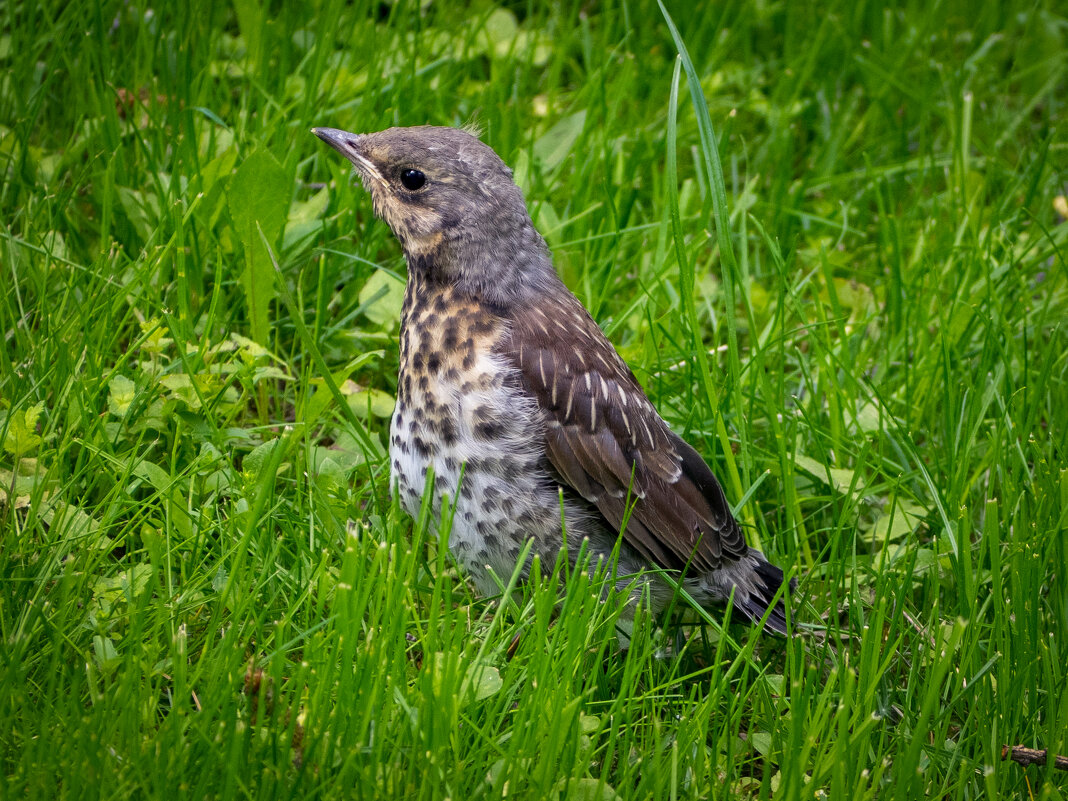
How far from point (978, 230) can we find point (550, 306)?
8.51ft

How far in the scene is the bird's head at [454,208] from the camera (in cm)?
349

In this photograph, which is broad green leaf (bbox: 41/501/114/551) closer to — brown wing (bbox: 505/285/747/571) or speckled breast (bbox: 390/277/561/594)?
speckled breast (bbox: 390/277/561/594)

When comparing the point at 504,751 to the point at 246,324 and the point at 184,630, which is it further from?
the point at 246,324

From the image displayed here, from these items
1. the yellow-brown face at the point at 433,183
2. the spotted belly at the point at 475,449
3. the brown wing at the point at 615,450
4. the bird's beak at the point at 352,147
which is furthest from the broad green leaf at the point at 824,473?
the bird's beak at the point at 352,147

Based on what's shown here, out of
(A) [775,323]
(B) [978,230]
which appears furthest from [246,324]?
(B) [978,230]

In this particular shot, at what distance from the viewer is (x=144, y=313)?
3.98 metres

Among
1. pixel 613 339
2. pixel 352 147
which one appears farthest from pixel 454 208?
pixel 613 339

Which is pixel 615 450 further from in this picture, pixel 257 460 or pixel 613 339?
pixel 613 339

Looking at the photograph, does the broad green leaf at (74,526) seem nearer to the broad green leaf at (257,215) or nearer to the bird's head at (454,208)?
the broad green leaf at (257,215)

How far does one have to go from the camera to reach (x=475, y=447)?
3.24 meters

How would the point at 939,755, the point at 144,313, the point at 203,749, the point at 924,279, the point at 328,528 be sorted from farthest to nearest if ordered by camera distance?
the point at 924,279
the point at 144,313
the point at 328,528
the point at 939,755
the point at 203,749

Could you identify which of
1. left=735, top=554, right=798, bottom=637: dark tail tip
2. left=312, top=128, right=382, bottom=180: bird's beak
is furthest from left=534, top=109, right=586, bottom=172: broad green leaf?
left=735, top=554, right=798, bottom=637: dark tail tip

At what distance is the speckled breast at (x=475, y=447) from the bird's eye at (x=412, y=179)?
0.46 m

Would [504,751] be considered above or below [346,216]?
below
